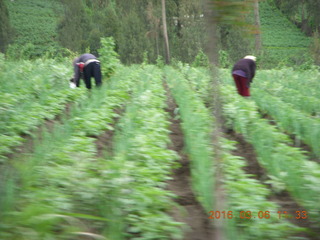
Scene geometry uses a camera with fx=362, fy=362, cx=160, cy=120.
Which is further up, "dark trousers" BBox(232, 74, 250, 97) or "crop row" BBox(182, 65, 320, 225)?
"dark trousers" BBox(232, 74, 250, 97)

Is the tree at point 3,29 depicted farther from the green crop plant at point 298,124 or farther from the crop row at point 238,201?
the crop row at point 238,201

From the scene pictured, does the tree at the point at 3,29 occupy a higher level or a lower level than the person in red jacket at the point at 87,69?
higher

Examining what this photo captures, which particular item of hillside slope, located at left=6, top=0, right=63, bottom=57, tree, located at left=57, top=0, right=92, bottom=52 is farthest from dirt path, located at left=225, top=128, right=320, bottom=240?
hillside slope, located at left=6, top=0, right=63, bottom=57

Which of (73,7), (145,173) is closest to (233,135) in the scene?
(145,173)

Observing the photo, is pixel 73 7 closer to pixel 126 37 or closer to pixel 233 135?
pixel 126 37

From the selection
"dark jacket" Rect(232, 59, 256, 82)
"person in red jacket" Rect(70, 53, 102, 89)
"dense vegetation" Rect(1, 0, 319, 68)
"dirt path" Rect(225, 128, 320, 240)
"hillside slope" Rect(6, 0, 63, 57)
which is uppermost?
"hillside slope" Rect(6, 0, 63, 57)

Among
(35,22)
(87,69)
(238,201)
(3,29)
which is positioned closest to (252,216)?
(238,201)

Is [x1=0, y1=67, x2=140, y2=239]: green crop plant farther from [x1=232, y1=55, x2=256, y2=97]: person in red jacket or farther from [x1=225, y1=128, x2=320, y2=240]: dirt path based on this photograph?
[x1=232, y1=55, x2=256, y2=97]: person in red jacket

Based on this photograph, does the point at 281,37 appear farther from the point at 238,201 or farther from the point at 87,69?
the point at 238,201

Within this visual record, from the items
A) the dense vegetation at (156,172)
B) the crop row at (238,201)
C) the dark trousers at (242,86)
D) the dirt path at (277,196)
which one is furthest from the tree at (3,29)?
the crop row at (238,201)

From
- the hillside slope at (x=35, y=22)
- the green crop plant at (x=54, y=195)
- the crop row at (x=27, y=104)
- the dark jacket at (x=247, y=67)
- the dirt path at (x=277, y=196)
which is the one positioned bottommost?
the dirt path at (x=277, y=196)

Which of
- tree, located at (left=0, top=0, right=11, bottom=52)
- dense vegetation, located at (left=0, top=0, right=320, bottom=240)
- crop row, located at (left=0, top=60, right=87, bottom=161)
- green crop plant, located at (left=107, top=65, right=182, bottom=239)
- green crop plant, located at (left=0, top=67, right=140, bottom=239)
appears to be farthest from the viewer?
tree, located at (left=0, top=0, right=11, bottom=52)

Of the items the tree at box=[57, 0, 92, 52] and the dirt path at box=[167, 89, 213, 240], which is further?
the tree at box=[57, 0, 92, 52]

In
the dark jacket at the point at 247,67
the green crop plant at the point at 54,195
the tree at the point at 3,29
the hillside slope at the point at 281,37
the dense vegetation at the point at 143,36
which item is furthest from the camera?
the hillside slope at the point at 281,37
